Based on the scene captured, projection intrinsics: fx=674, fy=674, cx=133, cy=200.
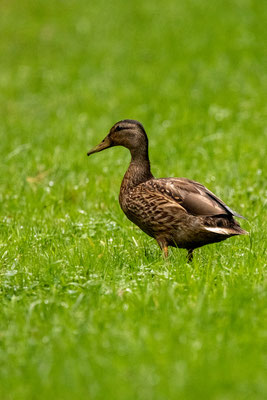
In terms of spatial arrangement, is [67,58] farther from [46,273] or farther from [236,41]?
[46,273]

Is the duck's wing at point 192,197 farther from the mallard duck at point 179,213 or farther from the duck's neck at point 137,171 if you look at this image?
the duck's neck at point 137,171

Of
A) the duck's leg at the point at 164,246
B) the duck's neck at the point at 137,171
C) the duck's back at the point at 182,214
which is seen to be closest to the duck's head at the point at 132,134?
the duck's neck at the point at 137,171

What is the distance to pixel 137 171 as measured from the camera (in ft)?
18.7

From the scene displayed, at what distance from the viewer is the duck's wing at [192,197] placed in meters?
5.06

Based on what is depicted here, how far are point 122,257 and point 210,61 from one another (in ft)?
29.8

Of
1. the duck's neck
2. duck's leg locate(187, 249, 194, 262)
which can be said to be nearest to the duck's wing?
the duck's neck

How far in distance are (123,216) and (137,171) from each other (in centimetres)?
84

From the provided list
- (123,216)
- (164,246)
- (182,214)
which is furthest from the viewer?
(123,216)

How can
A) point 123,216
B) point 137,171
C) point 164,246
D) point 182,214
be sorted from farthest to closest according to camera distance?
point 123,216 → point 137,171 → point 164,246 → point 182,214

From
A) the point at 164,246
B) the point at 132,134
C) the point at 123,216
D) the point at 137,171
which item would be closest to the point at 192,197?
the point at 164,246

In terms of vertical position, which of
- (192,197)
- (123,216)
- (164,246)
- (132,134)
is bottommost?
(164,246)

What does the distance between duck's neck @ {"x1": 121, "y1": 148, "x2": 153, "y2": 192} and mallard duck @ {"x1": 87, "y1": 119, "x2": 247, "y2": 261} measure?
6cm

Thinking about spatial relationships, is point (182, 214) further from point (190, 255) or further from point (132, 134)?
point (132, 134)

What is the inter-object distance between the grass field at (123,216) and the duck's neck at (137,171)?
0.49 m
